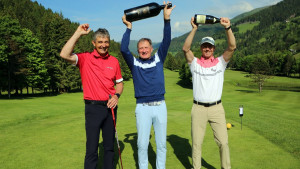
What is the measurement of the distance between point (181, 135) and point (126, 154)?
2788mm

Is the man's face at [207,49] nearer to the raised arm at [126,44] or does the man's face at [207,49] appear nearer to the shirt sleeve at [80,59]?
the raised arm at [126,44]

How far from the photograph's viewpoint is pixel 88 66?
430 cm

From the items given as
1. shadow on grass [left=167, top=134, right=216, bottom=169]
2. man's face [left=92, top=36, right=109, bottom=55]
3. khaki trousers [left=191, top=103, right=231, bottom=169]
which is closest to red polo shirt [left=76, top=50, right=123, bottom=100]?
man's face [left=92, top=36, right=109, bottom=55]

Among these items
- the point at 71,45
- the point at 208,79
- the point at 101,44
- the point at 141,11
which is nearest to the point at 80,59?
the point at 71,45

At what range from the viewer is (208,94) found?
15.1 feet

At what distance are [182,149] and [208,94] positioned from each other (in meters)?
2.54

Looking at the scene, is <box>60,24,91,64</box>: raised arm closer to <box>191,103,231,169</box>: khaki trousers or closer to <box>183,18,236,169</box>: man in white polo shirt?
<box>183,18,236,169</box>: man in white polo shirt

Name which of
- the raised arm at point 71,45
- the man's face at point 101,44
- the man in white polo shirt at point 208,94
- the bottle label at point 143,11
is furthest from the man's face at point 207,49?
the raised arm at point 71,45

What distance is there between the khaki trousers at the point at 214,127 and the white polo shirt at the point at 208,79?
9.6 inches

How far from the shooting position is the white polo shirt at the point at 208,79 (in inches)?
182

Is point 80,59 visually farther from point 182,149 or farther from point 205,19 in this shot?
point 182,149

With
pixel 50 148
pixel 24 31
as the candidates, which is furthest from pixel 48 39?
pixel 50 148

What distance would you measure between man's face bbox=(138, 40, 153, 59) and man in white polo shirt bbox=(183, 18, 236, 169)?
2.92ft

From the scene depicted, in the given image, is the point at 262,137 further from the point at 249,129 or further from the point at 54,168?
the point at 54,168
